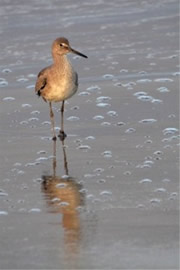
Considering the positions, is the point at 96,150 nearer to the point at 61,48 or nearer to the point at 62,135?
the point at 62,135

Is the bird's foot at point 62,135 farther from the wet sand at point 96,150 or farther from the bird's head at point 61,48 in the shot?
the bird's head at point 61,48

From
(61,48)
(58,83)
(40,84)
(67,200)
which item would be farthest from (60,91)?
(67,200)

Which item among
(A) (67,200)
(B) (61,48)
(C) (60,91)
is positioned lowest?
(A) (67,200)

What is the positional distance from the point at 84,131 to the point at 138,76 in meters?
1.87

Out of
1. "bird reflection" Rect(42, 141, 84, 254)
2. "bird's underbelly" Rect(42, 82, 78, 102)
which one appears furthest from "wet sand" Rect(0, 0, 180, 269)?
"bird's underbelly" Rect(42, 82, 78, 102)

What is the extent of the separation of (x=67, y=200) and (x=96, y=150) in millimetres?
1181

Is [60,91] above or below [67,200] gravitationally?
above

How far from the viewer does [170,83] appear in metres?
9.96

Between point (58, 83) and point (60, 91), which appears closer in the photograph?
point (60, 91)

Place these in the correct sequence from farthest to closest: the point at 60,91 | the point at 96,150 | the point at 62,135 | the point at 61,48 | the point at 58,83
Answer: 1. the point at 61,48
2. the point at 58,83
3. the point at 60,91
4. the point at 62,135
5. the point at 96,150

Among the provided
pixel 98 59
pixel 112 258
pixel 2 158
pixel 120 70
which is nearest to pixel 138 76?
pixel 120 70

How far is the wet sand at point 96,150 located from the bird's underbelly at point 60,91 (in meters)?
0.19

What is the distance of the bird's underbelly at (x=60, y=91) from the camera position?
923 cm

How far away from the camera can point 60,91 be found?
9242 mm
